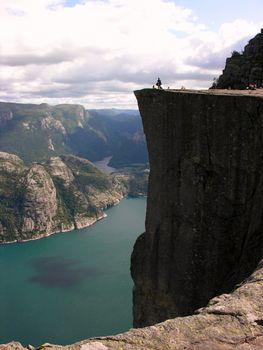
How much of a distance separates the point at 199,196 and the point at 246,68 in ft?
59.6

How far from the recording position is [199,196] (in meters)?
25.5

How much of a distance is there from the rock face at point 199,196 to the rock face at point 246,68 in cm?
1308

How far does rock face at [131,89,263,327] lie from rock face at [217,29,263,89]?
13080mm

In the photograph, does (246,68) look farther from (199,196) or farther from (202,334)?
(202,334)

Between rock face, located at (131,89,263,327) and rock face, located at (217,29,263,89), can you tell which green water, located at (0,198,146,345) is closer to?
rock face, located at (217,29,263,89)

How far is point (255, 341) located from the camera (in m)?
11.1

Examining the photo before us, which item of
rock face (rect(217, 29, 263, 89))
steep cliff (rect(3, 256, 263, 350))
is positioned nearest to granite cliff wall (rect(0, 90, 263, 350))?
steep cliff (rect(3, 256, 263, 350))

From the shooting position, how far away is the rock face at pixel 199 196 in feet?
74.8

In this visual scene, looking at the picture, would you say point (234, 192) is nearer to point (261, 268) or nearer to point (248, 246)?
point (248, 246)

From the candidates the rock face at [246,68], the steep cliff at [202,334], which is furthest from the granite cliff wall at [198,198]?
the rock face at [246,68]

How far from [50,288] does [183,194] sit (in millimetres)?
164242

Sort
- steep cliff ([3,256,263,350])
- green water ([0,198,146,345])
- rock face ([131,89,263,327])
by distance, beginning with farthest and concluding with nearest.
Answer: green water ([0,198,146,345]), rock face ([131,89,263,327]), steep cliff ([3,256,263,350])

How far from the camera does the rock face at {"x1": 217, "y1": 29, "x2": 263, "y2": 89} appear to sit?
38.0 metres

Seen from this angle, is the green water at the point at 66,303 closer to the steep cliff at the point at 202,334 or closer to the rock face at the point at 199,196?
the rock face at the point at 199,196
